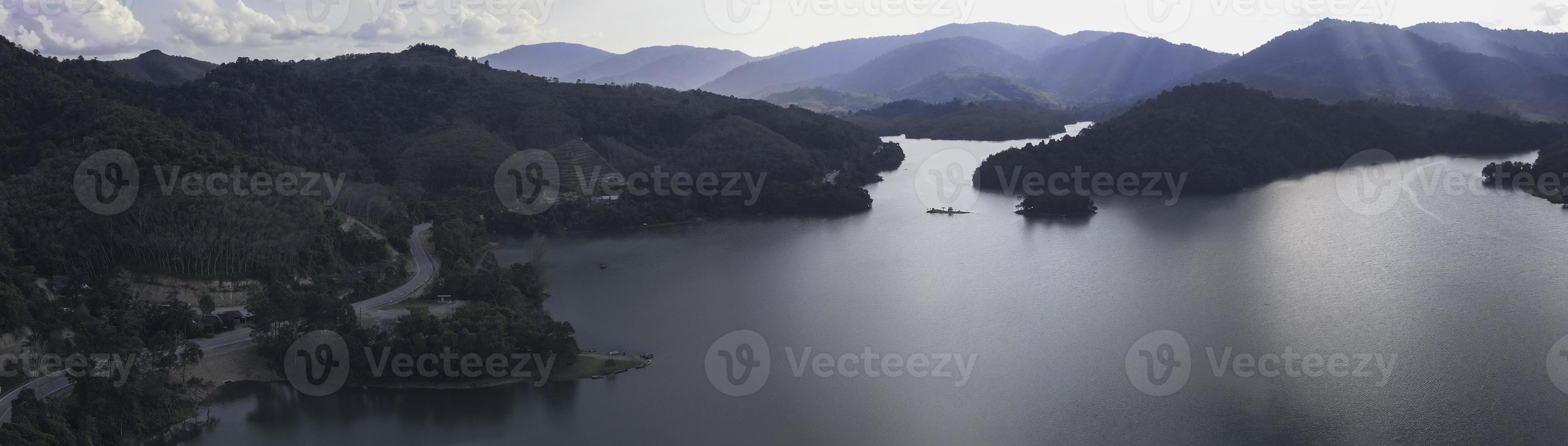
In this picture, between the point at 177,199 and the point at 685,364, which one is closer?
the point at 685,364

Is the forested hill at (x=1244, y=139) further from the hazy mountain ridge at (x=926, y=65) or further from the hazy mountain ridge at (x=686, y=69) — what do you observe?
the hazy mountain ridge at (x=686, y=69)

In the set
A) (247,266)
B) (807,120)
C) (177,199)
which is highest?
(807,120)

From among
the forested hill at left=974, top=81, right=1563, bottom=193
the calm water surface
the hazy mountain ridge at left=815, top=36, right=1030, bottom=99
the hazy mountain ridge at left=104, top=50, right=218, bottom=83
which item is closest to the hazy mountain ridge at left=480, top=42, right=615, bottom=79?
the hazy mountain ridge at left=815, top=36, right=1030, bottom=99

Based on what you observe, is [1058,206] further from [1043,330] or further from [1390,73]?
[1390,73]

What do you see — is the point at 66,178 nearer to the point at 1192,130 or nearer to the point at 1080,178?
the point at 1080,178

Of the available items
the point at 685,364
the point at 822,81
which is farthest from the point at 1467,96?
the point at 822,81

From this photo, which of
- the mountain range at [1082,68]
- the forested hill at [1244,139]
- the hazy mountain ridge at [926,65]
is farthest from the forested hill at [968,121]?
the hazy mountain ridge at [926,65]

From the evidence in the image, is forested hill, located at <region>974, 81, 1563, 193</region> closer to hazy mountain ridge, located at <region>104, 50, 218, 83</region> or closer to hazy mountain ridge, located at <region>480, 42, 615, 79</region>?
hazy mountain ridge, located at <region>104, 50, 218, 83</region>
